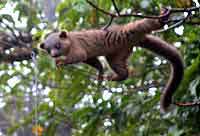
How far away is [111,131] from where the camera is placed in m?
4.22

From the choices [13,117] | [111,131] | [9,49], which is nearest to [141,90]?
[111,131]

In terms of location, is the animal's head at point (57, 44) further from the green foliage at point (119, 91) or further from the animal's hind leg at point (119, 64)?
the animal's hind leg at point (119, 64)

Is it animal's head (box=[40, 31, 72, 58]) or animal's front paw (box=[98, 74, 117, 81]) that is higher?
animal's head (box=[40, 31, 72, 58])

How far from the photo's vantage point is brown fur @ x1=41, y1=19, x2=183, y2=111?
12.1 feet

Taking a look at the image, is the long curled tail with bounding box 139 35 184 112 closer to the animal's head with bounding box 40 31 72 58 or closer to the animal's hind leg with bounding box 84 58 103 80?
the animal's hind leg with bounding box 84 58 103 80

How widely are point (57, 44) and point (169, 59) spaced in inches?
36.5

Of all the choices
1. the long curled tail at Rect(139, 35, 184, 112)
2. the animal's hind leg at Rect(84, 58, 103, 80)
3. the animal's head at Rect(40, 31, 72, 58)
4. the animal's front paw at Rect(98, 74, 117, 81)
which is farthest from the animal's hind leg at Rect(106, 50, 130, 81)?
the animal's head at Rect(40, 31, 72, 58)

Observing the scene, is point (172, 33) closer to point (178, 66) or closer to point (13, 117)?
point (178, 66)

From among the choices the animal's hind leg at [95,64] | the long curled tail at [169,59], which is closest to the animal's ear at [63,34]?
the animal's hind leg at [95,64]

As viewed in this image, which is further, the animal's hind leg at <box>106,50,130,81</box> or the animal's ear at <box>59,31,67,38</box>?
the animal's hind leg at <box>106,50,130,81</box>

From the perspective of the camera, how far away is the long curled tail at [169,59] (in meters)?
3.54

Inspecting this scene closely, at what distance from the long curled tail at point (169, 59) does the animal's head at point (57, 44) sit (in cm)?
63

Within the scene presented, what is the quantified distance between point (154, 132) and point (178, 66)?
0.56 metres

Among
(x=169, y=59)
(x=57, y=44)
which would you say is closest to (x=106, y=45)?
(x=57, y=44)
